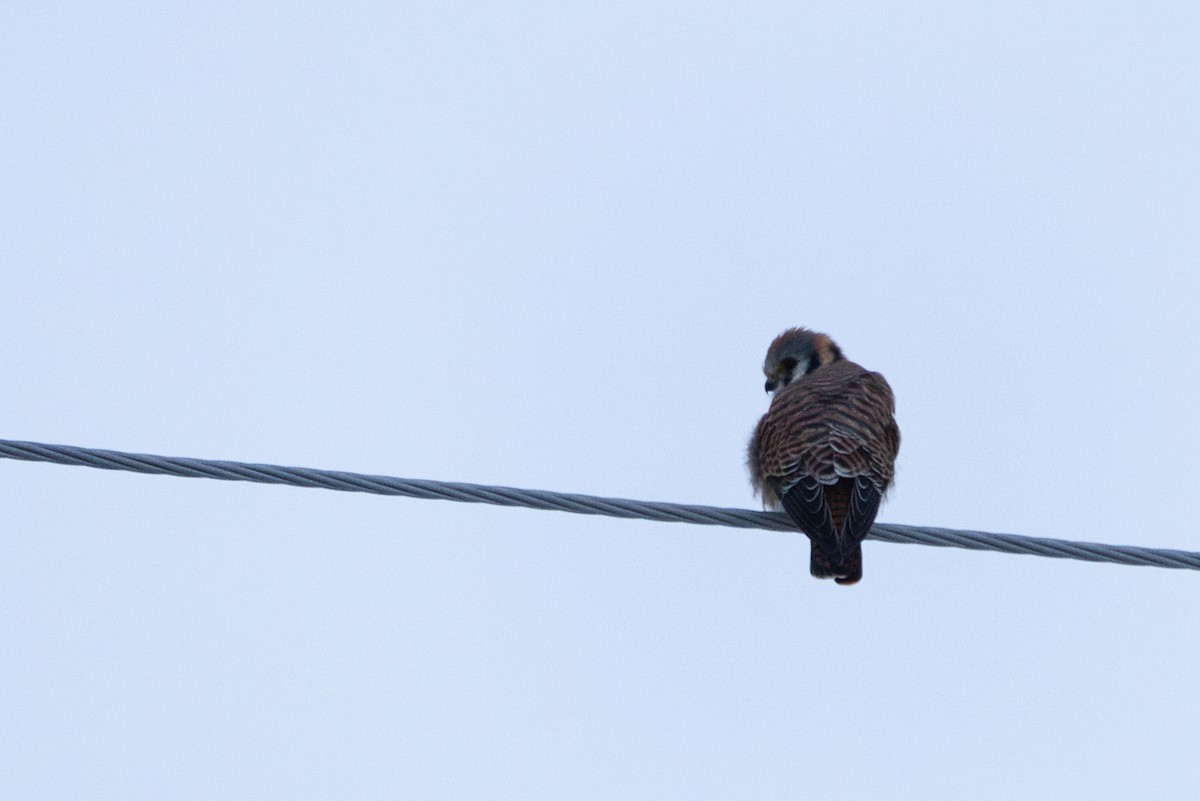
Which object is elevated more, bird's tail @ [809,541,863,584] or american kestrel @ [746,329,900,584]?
american kestrel @ [746,329,900,584]

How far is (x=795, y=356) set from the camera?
7156 millimetres

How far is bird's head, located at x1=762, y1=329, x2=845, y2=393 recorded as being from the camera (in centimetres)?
709

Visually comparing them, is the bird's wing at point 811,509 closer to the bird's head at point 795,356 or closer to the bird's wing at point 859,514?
the bird's wing at point 859,514

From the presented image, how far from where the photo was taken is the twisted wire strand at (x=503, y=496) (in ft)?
11.9

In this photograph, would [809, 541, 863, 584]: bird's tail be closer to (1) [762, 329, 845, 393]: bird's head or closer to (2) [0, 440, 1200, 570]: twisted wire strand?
(2) [0, 440, 1200, 570]: twisted wire strand

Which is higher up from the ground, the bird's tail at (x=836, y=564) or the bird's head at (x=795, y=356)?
the bird's head at (x=795, y=356)

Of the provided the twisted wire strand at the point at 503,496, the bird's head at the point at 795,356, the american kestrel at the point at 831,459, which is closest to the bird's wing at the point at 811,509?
the american kestrel at the point at 831,459

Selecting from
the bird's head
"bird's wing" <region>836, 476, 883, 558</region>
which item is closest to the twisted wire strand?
"bird's wing" <region>836, 476, 883, 558</region>

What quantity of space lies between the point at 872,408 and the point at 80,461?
3.03 meters

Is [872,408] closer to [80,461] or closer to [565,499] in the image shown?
[565,499]

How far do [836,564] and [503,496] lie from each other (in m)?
1.60

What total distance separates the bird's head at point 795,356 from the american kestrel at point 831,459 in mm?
643

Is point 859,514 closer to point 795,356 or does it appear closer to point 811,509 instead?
point 811,509

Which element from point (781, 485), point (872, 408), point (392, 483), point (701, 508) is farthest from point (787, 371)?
point (392, 483)
